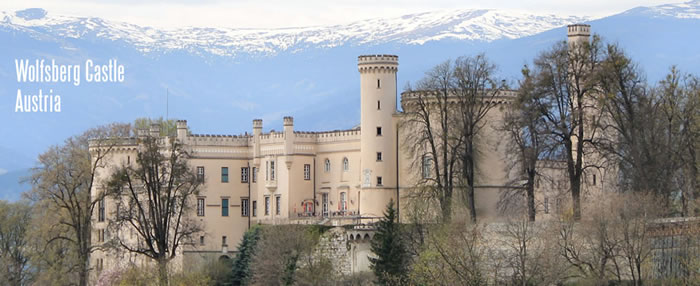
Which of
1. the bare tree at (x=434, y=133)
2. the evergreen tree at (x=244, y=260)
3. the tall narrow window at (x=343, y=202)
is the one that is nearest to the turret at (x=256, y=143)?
the evergreen tree at (x=244, y=260)

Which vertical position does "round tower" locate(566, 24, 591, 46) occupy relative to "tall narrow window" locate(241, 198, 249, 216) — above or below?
above

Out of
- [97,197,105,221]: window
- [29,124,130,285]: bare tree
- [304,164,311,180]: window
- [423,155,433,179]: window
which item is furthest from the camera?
[97,197,105,221]: window

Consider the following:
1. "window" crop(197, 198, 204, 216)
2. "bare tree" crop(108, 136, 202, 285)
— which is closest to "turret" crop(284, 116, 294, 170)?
"window" crop(197, 198, 204, 216)

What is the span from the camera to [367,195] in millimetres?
88188

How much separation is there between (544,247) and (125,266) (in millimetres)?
35491

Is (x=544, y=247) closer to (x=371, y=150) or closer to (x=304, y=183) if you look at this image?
(x=371, y=150)

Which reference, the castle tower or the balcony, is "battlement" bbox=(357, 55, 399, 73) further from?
the balcony

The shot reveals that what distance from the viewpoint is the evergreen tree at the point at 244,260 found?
8762cm

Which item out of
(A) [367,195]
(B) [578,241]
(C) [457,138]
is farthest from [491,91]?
(B) [578,241]

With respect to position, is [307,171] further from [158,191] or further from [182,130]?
[158,191]

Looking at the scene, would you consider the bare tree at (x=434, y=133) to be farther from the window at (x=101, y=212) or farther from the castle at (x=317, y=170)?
the window at (x=101, y=212)

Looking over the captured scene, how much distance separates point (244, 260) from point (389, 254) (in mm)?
13866

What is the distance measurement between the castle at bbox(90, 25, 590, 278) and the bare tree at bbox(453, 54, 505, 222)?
84cm

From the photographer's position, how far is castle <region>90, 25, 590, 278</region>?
86.6 metres
